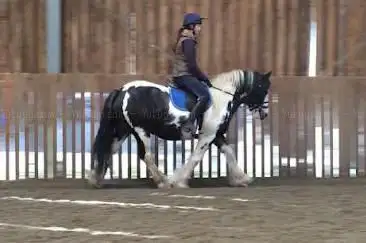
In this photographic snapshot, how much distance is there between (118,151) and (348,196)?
323 centimetres

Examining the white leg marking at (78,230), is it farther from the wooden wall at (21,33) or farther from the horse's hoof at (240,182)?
the wooden wall at (21,33)

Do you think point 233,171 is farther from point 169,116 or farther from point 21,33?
point 21,33

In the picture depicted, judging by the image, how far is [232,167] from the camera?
10320mm

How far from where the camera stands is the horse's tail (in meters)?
9.91

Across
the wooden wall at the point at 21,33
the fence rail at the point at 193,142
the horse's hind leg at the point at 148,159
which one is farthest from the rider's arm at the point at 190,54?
the wooden wall at the point at 21,33

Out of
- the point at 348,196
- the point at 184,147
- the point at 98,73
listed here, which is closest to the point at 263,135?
the point at 184,147

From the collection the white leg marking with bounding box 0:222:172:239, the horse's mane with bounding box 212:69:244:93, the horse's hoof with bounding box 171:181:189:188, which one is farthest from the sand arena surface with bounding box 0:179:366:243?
the horse's mane with bounding box 212:69:244:93

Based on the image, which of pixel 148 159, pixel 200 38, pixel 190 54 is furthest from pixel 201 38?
pixel 148 159

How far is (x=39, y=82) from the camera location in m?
10.6

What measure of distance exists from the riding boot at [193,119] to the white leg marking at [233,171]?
0.61 meters

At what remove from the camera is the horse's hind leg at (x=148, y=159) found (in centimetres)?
995

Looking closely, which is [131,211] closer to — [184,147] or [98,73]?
[184,147]

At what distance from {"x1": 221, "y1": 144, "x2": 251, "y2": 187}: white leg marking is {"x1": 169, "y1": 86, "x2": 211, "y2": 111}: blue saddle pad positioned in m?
0.76

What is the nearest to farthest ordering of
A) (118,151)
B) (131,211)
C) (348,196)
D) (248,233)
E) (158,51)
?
(248,233) → (131,211) → (348,196) → (118,151) → (158,51)
